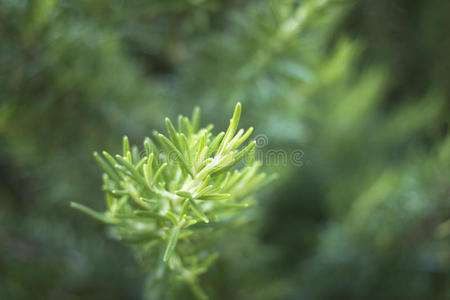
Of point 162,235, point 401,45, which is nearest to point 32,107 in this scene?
point 162,235

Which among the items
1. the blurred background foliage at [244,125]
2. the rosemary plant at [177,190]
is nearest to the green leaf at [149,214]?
the rosemary plant at [177,190]

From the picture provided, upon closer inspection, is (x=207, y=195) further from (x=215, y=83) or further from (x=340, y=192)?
(x=340, y=192)

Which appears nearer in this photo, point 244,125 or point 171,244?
point 171,244

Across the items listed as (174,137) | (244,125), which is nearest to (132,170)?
(174,137)

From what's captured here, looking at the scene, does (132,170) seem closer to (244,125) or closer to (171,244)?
(171,244)

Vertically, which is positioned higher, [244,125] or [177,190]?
[244,125]

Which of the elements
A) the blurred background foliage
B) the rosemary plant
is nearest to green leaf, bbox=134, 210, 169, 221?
the rosemary plant

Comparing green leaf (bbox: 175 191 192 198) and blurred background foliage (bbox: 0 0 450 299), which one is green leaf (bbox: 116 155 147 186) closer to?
green leaf (bbox: 175 191 192 198)
